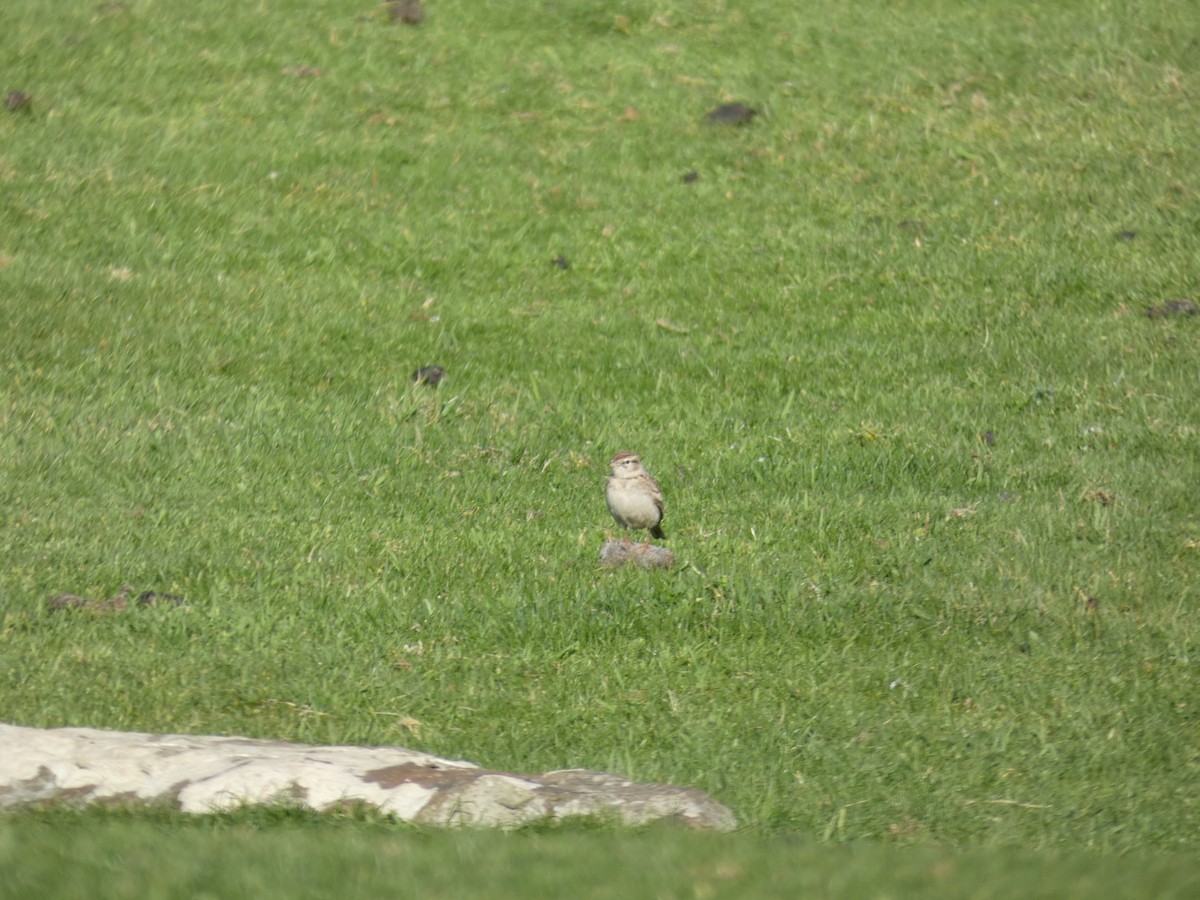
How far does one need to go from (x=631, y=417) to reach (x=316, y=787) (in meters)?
6.49

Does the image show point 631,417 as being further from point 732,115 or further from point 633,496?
point 732,115

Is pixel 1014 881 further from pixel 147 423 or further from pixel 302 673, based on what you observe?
pixel 147 423

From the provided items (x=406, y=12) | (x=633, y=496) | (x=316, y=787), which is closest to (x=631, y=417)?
(x=633, y=496)

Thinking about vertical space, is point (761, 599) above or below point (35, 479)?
above

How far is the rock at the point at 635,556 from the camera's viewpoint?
9.41 m

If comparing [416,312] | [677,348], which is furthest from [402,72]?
[677,348]

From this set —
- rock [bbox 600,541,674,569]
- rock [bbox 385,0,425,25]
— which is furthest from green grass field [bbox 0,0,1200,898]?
rock [bbox 385,0,425,25]

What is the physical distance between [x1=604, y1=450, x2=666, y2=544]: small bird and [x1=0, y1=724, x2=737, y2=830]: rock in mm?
3576

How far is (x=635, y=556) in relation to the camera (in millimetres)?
9422

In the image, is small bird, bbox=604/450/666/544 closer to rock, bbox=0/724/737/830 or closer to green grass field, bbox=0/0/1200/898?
green grass field, bbox=0/0/1200/898

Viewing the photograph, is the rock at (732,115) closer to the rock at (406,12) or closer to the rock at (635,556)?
the rock at (406,12)

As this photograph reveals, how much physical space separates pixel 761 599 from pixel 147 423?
562cm

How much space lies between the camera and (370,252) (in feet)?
50.1

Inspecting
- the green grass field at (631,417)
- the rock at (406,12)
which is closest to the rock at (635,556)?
the green grass field at (631,417)
